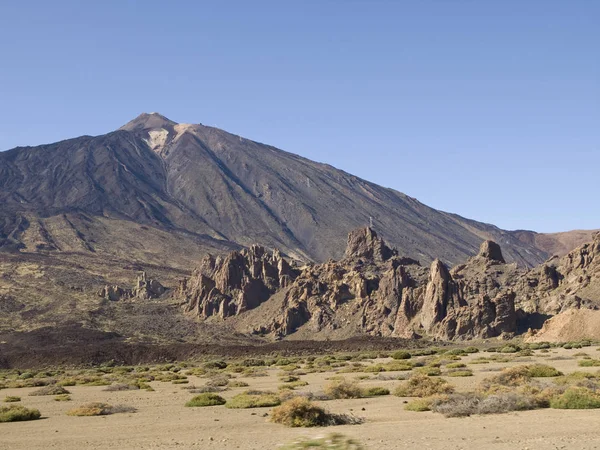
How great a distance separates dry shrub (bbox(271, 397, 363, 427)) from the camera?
19.7m

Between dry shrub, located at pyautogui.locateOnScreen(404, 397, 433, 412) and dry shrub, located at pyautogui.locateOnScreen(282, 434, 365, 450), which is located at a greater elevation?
dry shrub, located at pyautogui.locateOnScreen(282, 434, 365, 450)

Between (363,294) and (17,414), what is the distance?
77.8 meters

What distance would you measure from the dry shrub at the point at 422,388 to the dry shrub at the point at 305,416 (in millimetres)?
6227

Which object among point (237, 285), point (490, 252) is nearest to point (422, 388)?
point (490, 252)

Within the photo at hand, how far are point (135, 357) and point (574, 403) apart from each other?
198 feet

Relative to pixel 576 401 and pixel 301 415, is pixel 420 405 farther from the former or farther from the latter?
pixel 576 401

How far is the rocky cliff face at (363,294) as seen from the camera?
8448 centimetres

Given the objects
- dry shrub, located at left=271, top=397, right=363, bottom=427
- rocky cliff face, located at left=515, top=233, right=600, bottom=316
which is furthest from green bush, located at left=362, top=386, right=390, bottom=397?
rocky cliff face, located at left=515, top=233, right=600, bottom=316

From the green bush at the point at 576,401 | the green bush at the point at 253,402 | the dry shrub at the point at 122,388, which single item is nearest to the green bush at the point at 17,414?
the green bush at the point at 253,402

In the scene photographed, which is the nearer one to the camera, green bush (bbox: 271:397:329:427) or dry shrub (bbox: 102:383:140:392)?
green bush (bbox: 271:397:329:427)

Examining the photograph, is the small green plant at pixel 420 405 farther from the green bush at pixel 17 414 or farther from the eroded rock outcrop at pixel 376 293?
the eroded rock outcrop at pixel 376 293

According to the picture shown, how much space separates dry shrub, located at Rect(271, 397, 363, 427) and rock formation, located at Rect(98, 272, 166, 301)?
369ft

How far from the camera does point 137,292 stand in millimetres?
134500

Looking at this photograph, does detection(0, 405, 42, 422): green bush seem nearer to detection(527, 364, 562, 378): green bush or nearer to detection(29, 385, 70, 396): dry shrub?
detection(29, 385, 70, 396): dry shrub
